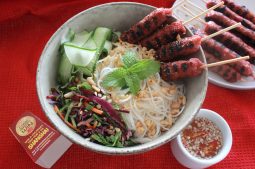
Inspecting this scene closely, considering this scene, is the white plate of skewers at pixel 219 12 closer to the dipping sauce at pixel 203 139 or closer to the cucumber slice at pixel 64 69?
the dipping sauce at pixel 203 139

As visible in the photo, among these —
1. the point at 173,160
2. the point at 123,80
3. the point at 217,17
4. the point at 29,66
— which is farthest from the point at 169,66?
the point at 29,66

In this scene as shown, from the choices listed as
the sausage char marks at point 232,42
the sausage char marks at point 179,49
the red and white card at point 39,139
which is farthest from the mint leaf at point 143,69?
the sausage char marks at point 232,42

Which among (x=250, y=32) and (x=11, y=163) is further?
(x=250, y=32)

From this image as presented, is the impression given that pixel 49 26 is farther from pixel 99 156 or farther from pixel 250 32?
pixel 250 32

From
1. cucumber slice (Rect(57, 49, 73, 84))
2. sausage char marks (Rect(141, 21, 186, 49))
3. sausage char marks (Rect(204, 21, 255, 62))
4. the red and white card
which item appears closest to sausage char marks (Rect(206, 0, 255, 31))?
sausage char marks (Rect(204, 21, 255, 62))

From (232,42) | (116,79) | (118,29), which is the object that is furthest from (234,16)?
(116,79)
